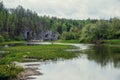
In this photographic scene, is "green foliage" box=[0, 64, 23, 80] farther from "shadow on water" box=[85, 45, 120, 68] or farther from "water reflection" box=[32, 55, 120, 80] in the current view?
"shadow on water" box=[85, 45, 120, 68]

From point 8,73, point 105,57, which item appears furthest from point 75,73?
point 105,57

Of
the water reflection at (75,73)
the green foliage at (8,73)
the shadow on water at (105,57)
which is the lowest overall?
the water reflection at (75,73)

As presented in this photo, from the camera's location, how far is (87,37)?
7023 inches

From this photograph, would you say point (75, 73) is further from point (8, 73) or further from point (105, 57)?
point (105, 57)

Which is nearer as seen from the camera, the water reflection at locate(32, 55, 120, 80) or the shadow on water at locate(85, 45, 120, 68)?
the water reflection at locate(32, 55, 120, 80)

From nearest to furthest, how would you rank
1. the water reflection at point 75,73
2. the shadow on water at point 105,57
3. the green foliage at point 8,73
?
the green foliage at point 8,73
the water reflection at point 75,73
the shadow on water at point 105,57

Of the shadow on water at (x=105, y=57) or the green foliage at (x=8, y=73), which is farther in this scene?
the shadow on water at (x=105, y=57)

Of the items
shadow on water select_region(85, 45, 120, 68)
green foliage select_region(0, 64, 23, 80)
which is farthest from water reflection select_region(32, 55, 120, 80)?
shadow on water select_region(85, 45, 120, 68)

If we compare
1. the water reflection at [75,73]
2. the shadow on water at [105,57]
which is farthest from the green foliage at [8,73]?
the shadow on water at [105,57]

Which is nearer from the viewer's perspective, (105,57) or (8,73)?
(8,73)

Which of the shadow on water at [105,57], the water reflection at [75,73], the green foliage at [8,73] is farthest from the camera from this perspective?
the shadow on water at [105,57]

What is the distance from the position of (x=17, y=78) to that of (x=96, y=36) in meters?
139

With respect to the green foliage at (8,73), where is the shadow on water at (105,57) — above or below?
below

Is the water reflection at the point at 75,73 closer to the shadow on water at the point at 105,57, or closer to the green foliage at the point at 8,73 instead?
the green foliage at the point at 8,73
